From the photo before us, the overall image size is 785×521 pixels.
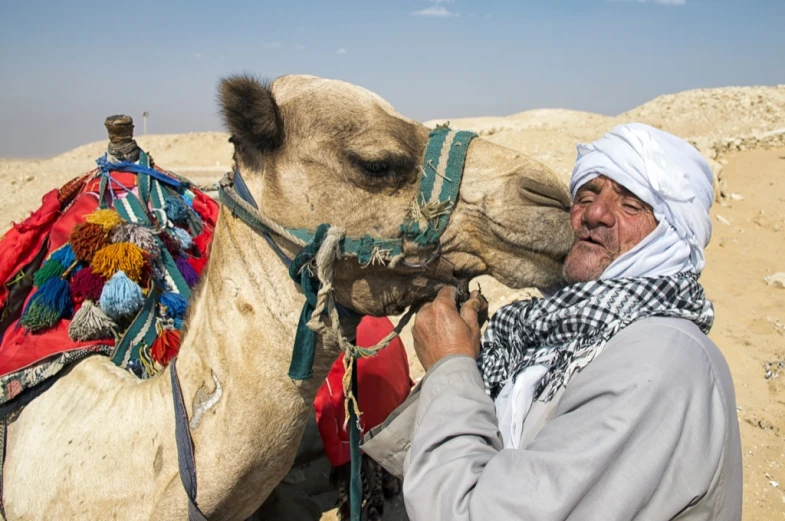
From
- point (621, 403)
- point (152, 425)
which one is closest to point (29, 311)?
point (152, 425)

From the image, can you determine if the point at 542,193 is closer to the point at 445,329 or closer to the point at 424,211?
the point at 424,211

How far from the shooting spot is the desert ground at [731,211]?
385 cm

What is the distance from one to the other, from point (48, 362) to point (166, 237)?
798mm

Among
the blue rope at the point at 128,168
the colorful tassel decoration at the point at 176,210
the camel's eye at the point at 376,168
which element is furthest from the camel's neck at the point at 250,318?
the blue rope at the point at 128,168

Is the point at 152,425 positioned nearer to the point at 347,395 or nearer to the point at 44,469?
the point at 44,469

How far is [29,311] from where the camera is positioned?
96.2 inches

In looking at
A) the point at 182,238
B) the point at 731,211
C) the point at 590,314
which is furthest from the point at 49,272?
the point at 731,211

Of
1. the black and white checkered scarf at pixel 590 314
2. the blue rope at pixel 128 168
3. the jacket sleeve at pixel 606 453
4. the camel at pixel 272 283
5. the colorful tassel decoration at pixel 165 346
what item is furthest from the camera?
the blue rope at pixel 128 168

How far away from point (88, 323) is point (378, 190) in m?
1.41

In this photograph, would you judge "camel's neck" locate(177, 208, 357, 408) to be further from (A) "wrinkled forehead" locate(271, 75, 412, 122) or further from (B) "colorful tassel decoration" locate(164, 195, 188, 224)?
(B) "colorful tassel decoration" locate(164, 195, 188, 224)

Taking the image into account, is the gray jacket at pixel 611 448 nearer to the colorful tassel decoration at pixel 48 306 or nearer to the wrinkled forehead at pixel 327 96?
the wrinkled forehead at pixel 327 96

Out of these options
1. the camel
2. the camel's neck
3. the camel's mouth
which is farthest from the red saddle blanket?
the camel's mouth

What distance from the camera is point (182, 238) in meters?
3.03

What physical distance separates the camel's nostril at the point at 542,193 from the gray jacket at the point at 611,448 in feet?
1.55
